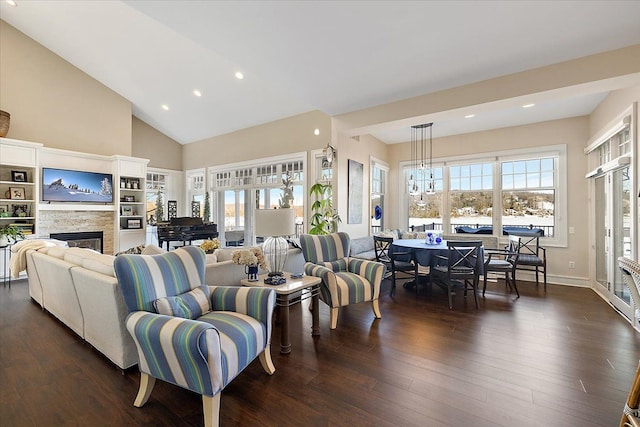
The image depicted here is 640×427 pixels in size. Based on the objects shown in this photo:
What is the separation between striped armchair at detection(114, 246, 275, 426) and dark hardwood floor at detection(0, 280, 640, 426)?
0.84 ft

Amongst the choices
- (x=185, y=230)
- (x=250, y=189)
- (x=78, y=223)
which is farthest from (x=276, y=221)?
(x=78, y=223)

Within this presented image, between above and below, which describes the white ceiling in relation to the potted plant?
above

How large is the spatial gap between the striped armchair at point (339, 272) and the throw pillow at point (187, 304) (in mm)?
1370

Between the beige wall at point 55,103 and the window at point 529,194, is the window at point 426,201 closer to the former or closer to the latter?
the window at point 529,194

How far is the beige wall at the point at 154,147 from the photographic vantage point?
8086 millimetres

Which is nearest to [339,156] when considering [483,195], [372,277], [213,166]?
[372,277]

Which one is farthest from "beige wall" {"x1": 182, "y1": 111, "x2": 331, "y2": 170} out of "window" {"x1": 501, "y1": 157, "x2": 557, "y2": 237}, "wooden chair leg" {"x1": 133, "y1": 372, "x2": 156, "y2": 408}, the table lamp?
"wooden chair leg" {"x1": 133, "y1": 372, "x2": 156, "y2": 408}

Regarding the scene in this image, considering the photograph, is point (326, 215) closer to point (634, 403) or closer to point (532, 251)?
point (532, 251)

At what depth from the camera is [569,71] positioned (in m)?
3.11

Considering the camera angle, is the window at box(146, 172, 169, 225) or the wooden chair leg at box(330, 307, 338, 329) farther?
the window at box(146, 172, 169, 225)

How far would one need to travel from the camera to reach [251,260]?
112 inches

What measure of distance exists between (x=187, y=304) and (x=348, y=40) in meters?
2.86

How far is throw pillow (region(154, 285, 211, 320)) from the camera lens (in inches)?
77.2

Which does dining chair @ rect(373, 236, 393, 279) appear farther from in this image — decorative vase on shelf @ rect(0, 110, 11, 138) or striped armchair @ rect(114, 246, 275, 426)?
decorative vase on shelf @ rect(0, 110, 11, 138)
